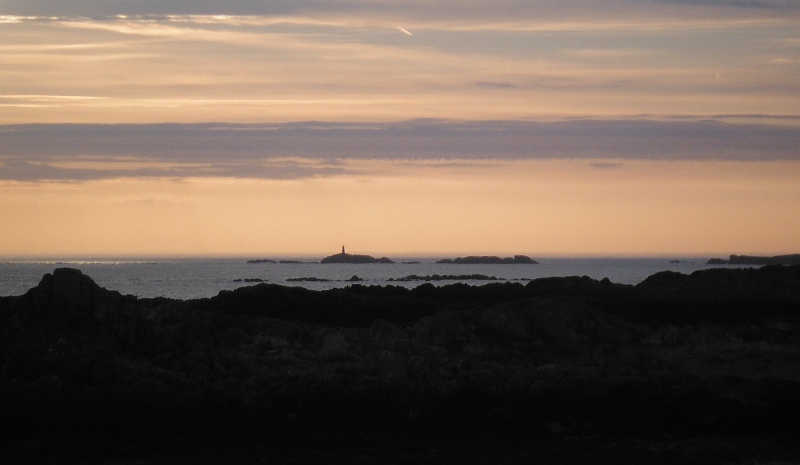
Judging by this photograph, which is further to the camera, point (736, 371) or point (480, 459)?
point (736, 371)

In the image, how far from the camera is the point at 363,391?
1859 centimetres

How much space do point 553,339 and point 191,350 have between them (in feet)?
36.5

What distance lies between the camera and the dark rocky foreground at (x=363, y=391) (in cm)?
1572

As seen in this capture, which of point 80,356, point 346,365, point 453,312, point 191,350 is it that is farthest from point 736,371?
point 80,356

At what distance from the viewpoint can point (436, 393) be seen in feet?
60.4

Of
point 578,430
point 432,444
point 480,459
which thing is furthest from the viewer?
point 578,430

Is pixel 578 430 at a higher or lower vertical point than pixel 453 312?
lower

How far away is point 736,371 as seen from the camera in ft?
78.0

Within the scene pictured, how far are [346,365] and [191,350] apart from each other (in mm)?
3970

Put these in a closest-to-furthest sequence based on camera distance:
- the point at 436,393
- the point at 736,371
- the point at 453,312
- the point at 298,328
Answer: the point at 436,393
the point at 736,371
the point at 298,328
the point at 453,312

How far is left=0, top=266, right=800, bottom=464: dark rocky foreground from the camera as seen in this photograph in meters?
15.7

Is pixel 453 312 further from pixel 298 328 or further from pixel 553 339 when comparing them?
pixel 298 328

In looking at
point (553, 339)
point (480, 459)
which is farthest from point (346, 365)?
point (553, 339)

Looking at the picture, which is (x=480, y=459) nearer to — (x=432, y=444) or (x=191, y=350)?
(x=432, y=444)
